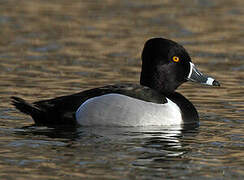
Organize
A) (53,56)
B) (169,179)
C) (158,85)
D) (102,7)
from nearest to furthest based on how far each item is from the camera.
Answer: (169,179)
(158,85)
(53,56)
(102,7)

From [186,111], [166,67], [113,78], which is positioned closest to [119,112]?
[186,111]

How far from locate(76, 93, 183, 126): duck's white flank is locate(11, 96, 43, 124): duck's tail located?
1.84ft

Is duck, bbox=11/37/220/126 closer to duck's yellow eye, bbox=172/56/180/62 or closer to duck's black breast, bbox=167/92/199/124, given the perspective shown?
duck's black breast, bbox=167/92/199/124

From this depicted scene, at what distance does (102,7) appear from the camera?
845 inches

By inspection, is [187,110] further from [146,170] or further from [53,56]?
[53,56]

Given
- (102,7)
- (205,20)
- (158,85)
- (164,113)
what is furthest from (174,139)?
(102,7)

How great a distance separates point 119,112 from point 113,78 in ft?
12.3

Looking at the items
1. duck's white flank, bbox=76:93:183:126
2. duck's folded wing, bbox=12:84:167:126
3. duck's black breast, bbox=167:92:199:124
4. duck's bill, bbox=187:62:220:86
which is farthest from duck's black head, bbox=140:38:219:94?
duck's white flank, bbox=76:93:183:126

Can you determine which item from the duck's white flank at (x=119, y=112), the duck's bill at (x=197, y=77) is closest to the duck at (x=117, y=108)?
the duck's white flank at (x=119, y=112)

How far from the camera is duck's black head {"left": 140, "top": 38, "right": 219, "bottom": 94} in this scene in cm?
1057

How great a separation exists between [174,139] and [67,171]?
6.94 ft

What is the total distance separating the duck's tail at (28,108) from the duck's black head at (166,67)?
1575 millimetres

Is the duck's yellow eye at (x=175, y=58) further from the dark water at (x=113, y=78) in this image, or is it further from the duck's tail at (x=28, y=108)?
the duck's tail at (x=28, y=108)

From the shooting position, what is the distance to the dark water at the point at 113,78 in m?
7.88
